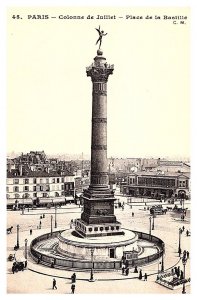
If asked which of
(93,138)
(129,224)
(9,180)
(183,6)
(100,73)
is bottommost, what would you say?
(129,224)

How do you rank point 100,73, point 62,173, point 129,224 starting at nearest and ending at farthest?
1. point 100,73
2. point 129,224
3. point 62,173

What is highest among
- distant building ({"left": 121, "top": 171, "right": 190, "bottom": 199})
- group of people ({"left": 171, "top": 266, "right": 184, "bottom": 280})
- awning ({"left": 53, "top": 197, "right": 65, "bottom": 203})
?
distant building ({"left": 121, "top": 171, "right": 190, "bottom": 199})

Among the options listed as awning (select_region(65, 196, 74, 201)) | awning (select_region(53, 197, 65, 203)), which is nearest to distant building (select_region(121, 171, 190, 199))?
awning (select_region(65, 196, 74, 201))

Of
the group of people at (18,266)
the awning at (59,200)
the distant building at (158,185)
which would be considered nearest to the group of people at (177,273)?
the group of people at (18,266)

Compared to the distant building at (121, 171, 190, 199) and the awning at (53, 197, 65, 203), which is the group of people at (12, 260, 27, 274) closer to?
the awning at (53, 197, 65, 203)

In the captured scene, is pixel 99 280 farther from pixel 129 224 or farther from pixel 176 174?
pixel 176 174

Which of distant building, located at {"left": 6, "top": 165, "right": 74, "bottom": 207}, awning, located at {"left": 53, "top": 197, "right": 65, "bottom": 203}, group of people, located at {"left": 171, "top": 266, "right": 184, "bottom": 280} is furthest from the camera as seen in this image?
awning, located at {"left": 53, "top": 197, "right": 65, "bottom": 203}

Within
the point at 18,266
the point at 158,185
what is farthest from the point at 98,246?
the point at 158,185
